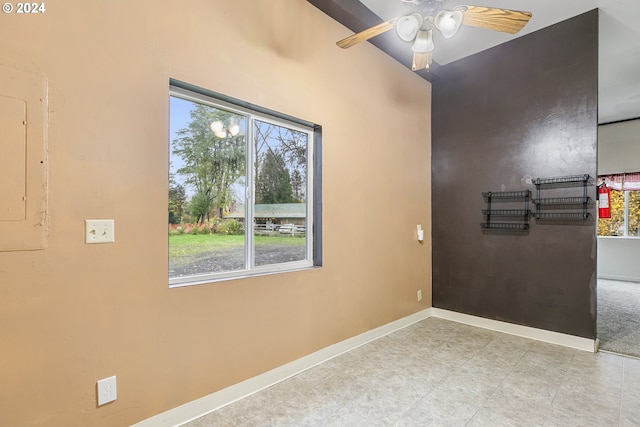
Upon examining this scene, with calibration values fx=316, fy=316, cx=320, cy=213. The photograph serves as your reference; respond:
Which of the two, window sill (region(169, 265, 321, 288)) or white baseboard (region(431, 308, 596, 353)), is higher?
window sill (region(169, 265, 321, 288))

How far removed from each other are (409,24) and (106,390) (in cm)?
261

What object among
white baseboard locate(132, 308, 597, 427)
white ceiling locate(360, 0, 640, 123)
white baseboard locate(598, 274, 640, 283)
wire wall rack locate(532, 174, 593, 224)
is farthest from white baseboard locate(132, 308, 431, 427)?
white baseboard locate(598, 274, 640, 283)

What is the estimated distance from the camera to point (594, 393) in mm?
2170

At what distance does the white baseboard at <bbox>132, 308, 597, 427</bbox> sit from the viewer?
6.10 feet

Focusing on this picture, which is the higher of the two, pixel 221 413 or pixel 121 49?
pixel 121 49

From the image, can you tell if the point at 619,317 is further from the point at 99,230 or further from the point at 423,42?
the point at 99,230

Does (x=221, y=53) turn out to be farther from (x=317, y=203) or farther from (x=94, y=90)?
(x=317, y=203)

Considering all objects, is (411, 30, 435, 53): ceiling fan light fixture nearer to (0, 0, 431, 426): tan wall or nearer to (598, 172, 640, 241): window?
(0, 0, 431, 426): tan wall

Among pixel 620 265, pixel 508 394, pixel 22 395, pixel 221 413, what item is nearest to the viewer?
pixel 22 395

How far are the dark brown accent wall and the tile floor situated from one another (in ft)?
1.85

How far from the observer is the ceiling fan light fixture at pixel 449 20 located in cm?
184

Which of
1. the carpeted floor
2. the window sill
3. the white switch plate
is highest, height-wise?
the white switch plate

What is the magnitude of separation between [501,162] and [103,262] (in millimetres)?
3686

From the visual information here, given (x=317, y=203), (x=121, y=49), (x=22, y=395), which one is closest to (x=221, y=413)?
(x=22, y=395)
